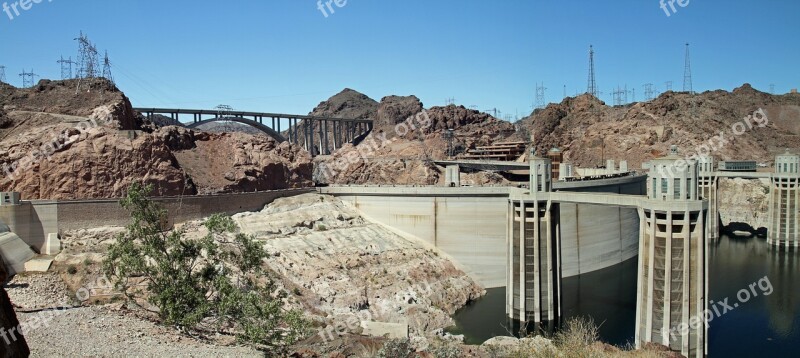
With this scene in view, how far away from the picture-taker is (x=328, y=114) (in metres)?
140

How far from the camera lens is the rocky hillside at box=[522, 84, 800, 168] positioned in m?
88.6

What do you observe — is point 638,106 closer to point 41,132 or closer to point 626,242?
point 626,242

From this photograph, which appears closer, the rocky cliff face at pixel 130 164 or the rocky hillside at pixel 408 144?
the rocky cliff face at pixel 130 164

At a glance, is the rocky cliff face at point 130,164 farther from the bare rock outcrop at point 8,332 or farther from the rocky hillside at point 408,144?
the bare rock outcrop at point 8,332

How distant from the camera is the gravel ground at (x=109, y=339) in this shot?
1962cm

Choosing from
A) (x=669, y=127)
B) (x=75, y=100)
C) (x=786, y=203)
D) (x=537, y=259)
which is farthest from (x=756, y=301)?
(x=75, y=100)

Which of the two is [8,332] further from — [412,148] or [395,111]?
[395,111]

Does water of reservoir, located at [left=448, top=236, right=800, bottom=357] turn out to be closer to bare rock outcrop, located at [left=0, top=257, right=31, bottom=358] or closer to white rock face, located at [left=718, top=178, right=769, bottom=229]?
white rock face, located at [left=718, top=178, right=769, bottom=229]

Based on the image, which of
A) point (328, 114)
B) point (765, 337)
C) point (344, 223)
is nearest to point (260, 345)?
point (344, 223)

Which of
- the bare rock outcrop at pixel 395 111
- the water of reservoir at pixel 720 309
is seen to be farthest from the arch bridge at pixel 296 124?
the water of reservoir at pixel 720 309

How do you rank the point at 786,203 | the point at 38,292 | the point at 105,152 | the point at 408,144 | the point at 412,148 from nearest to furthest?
the point at 38,292, the point at 105,152, the point at 786,203, the point at 412,148, the point at 408,144

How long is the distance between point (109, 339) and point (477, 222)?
33.7m

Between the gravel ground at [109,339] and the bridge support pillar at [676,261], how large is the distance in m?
20.9

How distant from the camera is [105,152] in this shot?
3925cm
